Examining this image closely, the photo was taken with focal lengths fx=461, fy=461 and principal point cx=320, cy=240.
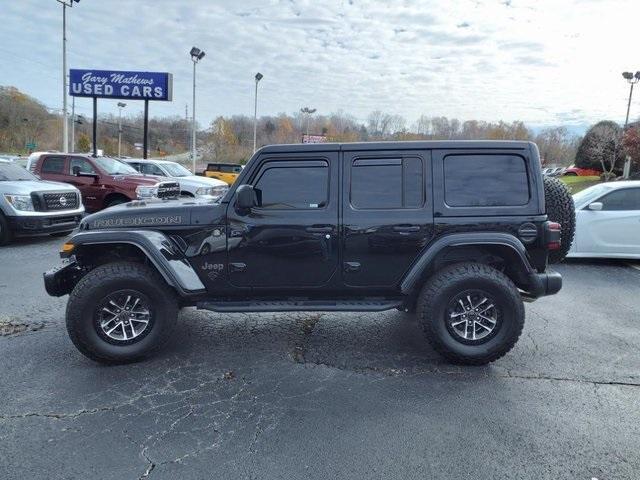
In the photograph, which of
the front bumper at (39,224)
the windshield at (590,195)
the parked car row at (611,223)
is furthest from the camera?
the front bumper at (39,224)

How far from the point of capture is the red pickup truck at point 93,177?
11.4 m

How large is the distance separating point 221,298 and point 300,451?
1.78 m

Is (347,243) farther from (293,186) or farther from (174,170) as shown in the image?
(174,170)

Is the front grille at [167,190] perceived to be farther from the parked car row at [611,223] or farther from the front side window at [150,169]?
the front side window at [150,169]

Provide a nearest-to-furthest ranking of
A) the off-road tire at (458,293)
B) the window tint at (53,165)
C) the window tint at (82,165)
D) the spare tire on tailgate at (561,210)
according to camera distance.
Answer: the off-road tire at (458,293)
the spare tire on tailgate at (561,210)
the window tint at (82,165)
the window tint at (53,165)

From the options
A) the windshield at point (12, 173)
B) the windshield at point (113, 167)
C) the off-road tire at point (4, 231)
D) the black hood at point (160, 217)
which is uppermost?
the windshield at point (113, 167)

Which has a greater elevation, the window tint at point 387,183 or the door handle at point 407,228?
the window tint at point 387,183

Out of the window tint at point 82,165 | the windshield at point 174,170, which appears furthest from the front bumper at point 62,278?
the windshield at point 174,170

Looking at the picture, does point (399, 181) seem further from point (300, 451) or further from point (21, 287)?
point (21, 287)

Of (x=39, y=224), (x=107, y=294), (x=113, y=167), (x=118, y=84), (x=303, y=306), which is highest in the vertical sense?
(x=118, y=84)

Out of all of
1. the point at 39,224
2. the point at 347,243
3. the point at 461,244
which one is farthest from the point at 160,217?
the point at 39,224

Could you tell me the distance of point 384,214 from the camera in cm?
405

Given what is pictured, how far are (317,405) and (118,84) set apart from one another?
Result: 916 inches

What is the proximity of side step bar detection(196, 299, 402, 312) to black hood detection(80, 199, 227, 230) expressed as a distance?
0.75m
